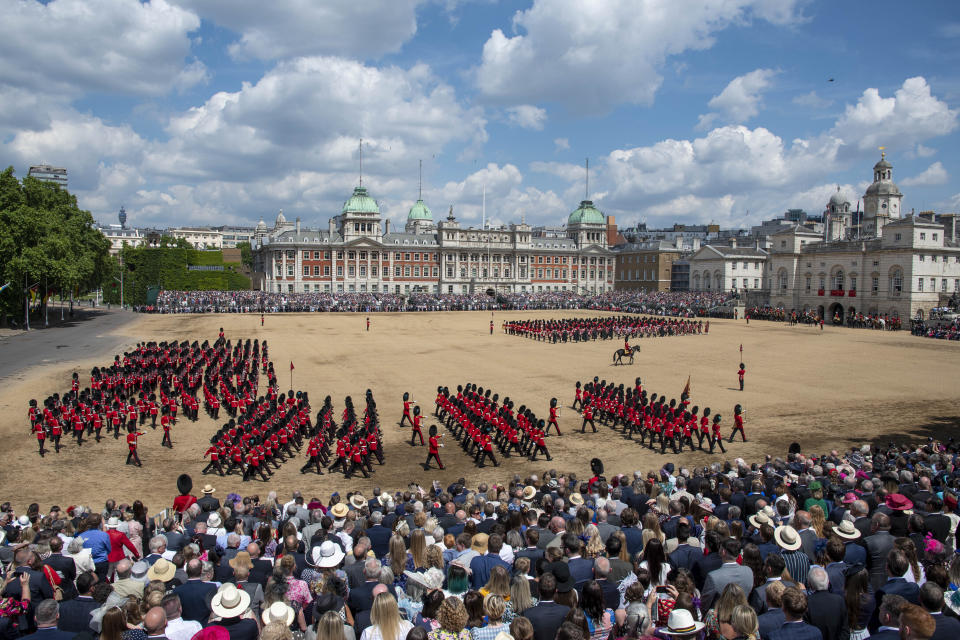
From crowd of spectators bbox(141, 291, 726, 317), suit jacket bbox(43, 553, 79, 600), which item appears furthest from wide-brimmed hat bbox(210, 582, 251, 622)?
crowd of spectators bbox(141, 291, 726, 317)

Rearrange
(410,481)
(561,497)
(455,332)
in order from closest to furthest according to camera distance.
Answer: (561,497), (410,481), (455,332)

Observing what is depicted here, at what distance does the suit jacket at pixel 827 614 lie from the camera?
5.20 m

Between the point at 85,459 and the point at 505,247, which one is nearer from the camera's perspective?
the point at 85,459

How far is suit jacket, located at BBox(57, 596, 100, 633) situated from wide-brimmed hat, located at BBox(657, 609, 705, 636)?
5.09 metres

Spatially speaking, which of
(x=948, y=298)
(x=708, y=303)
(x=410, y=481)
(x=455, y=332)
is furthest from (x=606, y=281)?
(x=410, y=481)

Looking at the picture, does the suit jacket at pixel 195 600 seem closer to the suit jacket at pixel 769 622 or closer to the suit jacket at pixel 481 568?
the suit jacket at pixel 481 568

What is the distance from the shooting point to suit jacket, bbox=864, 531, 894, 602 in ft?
21.3

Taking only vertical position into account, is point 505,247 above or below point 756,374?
above

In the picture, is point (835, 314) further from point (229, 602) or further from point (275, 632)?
point (275, 632)

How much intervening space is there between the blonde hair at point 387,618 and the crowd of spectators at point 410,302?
62044mm

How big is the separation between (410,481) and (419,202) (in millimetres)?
99380

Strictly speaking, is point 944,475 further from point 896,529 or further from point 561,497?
point 561,497

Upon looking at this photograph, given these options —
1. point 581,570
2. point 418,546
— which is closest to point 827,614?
point 581,570

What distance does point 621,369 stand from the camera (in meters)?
29.7
